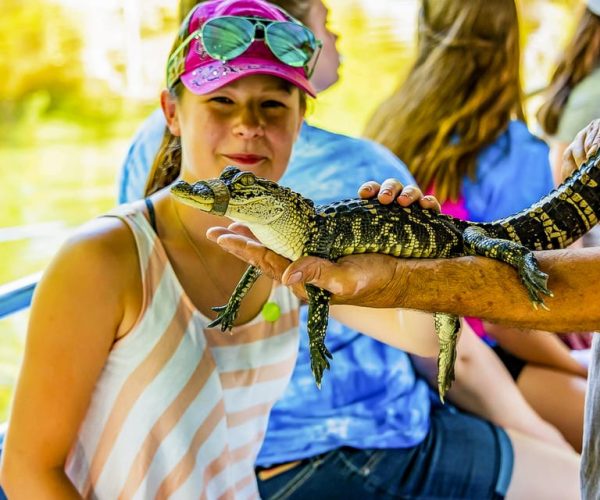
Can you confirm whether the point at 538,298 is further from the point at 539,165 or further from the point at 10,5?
the point at 10,5

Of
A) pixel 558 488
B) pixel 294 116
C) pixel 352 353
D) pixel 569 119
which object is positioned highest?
pixel 294 116

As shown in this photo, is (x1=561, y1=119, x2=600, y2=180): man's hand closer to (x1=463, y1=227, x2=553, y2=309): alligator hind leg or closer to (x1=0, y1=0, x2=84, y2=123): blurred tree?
(x1=463, y1=227, x2=553, y2=309): alligator hind leg

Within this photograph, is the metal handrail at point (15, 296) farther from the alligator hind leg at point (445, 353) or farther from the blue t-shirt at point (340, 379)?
the alligator hind leg at point (445, 353)

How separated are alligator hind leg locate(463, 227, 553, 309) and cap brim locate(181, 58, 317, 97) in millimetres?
460

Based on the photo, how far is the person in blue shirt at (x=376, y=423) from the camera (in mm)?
1839

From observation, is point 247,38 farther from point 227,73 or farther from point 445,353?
point 445,353

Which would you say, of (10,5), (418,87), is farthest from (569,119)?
(10,5)

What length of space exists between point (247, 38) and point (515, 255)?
63 centimetres

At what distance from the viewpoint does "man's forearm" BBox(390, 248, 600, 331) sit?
1.12 metres

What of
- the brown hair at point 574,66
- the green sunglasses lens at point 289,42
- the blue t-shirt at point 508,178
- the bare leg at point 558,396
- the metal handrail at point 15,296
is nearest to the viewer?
the green sunglasses lens at point 289,42

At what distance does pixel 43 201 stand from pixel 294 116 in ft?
12.7

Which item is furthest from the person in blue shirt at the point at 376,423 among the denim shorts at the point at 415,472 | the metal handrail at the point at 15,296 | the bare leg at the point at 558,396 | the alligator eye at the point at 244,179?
the alligator eye at the point at 244,179

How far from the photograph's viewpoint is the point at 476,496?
1.89 m

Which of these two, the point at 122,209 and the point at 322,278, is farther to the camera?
the point at 122,209
